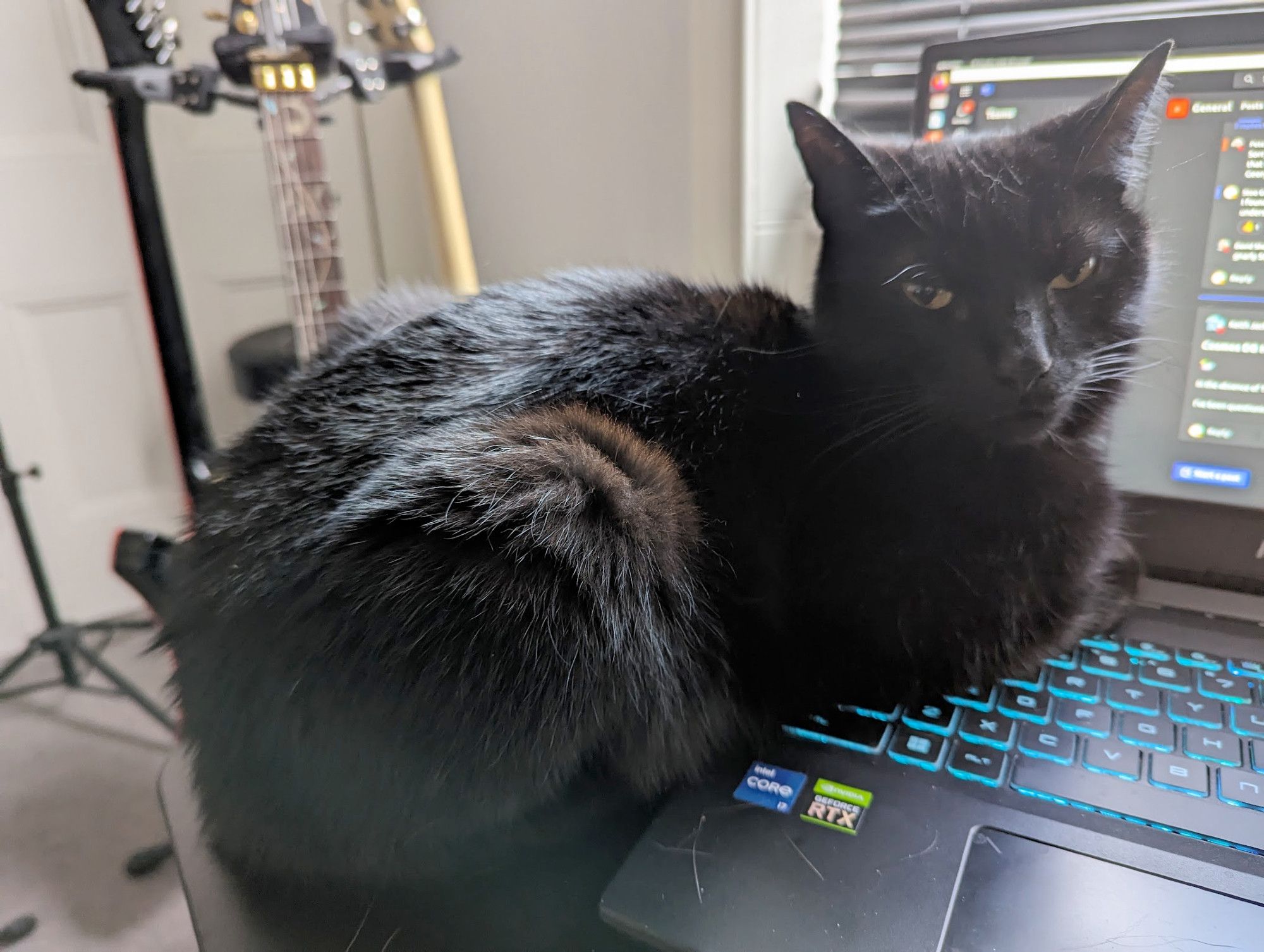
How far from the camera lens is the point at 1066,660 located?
24.5 inches

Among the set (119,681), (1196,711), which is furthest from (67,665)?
(1196,711)

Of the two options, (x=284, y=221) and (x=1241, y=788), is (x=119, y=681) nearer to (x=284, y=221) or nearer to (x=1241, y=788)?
(x=284, y=221)

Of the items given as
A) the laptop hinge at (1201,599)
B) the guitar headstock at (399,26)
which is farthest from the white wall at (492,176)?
the laptop hinge at (1201,599)

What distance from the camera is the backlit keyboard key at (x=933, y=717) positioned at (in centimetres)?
56

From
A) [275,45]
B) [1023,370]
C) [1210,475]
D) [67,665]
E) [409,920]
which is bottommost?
[67,665]

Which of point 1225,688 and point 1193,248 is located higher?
point 1193,248

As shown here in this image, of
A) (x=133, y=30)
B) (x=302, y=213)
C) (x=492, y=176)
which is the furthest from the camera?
(x=492, y=176)

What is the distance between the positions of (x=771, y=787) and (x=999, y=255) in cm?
39

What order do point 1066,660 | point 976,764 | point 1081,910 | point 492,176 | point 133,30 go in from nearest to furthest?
point 1081,910 → point 976,764 → point 1066,660 → point 133,30 → point 492,176

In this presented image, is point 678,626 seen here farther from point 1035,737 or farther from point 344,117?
point 344,117

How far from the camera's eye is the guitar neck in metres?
1.08

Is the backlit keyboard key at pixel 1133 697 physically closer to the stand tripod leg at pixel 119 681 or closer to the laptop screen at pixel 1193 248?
the laptop screen at pixel 1193 248

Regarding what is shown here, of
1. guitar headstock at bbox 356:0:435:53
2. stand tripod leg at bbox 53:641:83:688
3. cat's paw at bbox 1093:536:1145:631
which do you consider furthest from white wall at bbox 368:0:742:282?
stand tripod leg at bbox 53:641:83:688

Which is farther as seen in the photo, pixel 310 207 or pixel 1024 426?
pixel 310 207
